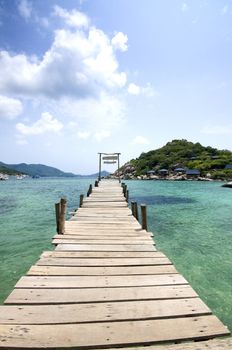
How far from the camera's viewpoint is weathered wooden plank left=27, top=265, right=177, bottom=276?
6242 millimetres

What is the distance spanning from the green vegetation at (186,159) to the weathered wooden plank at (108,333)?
9908cm

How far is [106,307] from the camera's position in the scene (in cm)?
468

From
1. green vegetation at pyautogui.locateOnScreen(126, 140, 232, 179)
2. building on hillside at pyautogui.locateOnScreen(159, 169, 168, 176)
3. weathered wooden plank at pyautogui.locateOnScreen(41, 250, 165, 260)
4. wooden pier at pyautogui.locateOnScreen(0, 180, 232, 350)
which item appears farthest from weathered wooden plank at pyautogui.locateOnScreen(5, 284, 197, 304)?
building on hillside at pyautogui.locateOnScreen(159, 169, 168, 176)

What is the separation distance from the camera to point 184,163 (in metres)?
123

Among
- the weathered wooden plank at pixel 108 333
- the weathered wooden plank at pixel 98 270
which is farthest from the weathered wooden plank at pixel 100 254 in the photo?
the weathered wooden plank at pixel 108 333

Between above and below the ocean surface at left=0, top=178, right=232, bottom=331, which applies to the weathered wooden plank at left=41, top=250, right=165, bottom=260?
above

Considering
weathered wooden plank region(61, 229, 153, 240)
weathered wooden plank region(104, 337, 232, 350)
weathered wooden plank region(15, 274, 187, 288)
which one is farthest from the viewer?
weathered wooden plank region(61, 229, 153, 240)

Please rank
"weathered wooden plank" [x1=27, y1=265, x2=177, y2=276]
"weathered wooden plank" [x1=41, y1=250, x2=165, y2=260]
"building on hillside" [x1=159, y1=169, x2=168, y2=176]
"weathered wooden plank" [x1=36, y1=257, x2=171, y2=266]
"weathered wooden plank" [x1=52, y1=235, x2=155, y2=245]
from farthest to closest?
"building on hillside" [x1=159, y1=169, x2=168, y2=176], "weathered wooden plank" [x1=52, y1=235, x2=155, y2=245], "weathered wooden plank" [x1=41, y1=250, x2=165, y2=260], "weathered wooden plank" [x1=36, y1=257, x2=171, y2=266], "weathered wooden plank" [x1=27, y1=265, x2=177, y2=276]

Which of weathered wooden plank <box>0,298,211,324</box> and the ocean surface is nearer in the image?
weathered wooden plank <box>0,298,211,324</box>

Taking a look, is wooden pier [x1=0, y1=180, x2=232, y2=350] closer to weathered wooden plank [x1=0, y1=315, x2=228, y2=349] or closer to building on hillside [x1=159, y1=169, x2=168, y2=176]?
weathered wooden plank [x1=0, y1=315, x2=228, y2=349]

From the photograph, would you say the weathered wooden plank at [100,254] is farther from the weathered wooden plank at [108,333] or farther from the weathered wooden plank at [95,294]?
the weathered wooden plank at [108,333]

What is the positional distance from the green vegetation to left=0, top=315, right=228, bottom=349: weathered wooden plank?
99077 millimetres

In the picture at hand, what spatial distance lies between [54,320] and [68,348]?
0.67 metres

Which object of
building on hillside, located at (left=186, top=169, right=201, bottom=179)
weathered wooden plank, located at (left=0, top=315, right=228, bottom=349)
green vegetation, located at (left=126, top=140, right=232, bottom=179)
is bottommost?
weathered wooden plank, located at (left=0, top=315, right=228, bottom=349)
